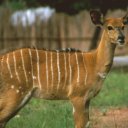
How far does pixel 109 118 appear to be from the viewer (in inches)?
388

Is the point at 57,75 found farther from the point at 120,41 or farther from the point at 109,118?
the point at 109,118

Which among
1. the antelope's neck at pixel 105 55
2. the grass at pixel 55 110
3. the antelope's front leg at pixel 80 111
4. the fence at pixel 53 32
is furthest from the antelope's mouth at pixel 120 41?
the fence at pixel 53 32

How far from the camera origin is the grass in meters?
9.20

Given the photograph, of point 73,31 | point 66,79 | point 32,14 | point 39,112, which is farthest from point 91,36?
point 66,79

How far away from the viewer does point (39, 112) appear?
10039 millimetres

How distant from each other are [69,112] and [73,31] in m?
13.2

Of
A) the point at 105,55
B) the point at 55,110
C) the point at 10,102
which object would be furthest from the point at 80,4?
the point at 10,102

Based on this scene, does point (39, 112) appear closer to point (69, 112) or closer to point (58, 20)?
point (69, 112)

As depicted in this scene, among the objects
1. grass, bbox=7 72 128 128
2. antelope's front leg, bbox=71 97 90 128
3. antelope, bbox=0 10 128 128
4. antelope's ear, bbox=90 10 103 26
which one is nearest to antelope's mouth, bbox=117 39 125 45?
antelope, bbox=0 10 128 128

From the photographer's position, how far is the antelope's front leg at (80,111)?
8328mm

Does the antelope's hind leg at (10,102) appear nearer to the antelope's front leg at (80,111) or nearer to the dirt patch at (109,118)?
the antelope's front leg at (80,111)

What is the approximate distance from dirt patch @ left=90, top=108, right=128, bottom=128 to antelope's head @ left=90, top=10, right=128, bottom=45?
4.40 feet

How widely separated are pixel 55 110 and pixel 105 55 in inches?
65.3

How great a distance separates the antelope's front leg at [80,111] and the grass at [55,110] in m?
0.61
